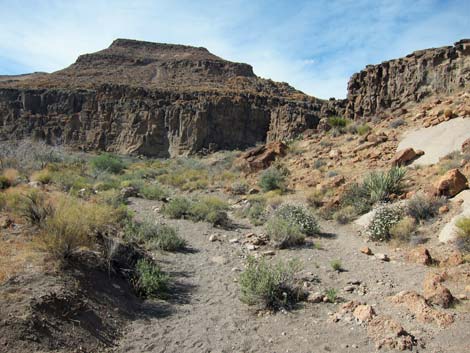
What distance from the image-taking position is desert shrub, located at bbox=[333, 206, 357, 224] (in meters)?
10.2

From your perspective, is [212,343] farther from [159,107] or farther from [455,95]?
[159,107]

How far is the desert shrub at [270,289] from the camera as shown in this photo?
19.0 ft


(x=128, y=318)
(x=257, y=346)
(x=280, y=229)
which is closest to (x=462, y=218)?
(x=280, y=229)

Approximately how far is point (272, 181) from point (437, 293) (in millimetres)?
9445

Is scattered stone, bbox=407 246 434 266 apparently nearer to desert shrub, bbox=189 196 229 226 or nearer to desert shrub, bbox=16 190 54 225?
desert shrub, bbox=189 196 229 226

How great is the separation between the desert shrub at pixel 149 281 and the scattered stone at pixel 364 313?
2.80 meters

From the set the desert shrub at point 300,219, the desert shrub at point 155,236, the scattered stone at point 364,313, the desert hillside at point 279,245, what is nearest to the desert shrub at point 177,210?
the desert hillside at point 279,245

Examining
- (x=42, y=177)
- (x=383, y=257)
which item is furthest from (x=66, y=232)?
(x=42, y=177)

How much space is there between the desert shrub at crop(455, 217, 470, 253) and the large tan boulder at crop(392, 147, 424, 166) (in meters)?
5.30

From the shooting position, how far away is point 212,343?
4.90 meters

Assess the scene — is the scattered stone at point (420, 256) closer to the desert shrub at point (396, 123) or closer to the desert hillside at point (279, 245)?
the desert hillside at point (279, 245)

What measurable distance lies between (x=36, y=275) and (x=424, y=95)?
17.8 m

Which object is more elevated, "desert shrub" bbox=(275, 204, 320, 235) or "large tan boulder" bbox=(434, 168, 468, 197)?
"large tan boulder" bbox=(434, 168, 468, 197)

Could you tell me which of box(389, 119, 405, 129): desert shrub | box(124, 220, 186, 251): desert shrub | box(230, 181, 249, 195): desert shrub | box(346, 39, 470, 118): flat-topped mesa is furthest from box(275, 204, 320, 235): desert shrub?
box(346, 39, 470, 118): flat-topped mesa
